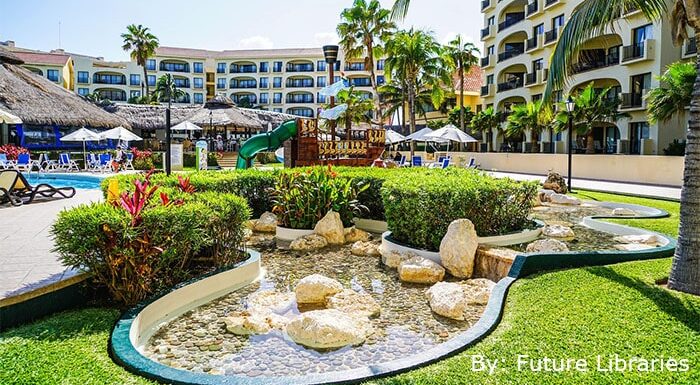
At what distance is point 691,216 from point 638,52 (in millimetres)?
29111

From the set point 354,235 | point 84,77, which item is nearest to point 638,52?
point 354,235

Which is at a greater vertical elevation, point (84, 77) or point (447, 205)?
point (84, 77)

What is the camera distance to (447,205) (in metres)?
7.98

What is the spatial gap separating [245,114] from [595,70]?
23.0 m

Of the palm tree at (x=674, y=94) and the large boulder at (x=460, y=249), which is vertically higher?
the palm tree at (x=674, y=94)

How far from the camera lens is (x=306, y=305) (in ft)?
21.2

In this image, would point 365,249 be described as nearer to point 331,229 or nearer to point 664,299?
point 331,229

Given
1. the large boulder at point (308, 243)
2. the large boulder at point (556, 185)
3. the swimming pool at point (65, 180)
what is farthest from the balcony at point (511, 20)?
the large boulder at point (308, 243)

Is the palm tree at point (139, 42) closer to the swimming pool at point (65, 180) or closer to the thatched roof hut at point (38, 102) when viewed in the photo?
the thatched roof hut at point (38, 102)

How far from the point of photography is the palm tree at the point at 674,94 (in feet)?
60.9

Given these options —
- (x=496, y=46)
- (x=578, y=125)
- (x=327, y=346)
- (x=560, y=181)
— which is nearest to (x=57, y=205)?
(x=327, y=346)

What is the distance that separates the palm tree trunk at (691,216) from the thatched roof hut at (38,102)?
27593mm

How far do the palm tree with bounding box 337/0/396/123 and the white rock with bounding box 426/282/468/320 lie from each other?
101 ft

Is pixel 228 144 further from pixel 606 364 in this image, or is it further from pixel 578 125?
pixel 606 364
